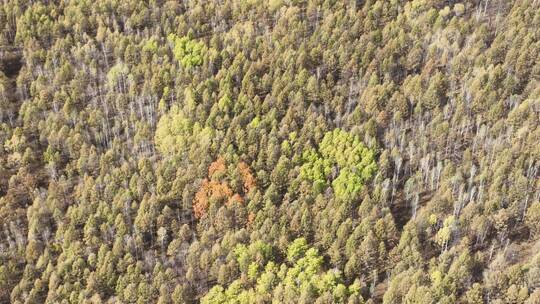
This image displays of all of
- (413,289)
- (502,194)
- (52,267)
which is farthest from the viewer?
(502,194)

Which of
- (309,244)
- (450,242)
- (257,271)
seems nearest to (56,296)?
(257,271)

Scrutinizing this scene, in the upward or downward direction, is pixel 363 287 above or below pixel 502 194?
below

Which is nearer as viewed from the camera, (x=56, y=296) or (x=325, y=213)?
(x=56, y=296)

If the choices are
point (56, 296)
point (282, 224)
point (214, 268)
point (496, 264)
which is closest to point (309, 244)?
Answer: point (282, 224)

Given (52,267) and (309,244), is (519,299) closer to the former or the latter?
(309,244)

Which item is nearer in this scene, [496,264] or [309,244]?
[496,264]

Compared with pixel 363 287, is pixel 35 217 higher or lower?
higher

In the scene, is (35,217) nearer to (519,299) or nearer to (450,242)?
(450,242)

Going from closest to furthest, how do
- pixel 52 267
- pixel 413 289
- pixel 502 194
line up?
pixel 413 289 → pixel 52 267 → pixel 502 194
